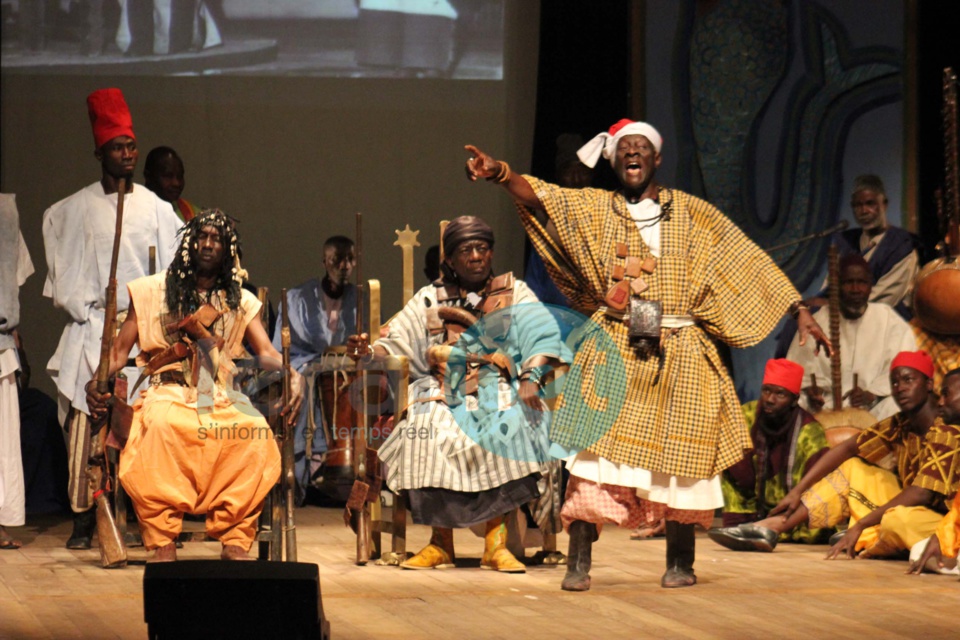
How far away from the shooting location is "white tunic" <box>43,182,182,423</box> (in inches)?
278

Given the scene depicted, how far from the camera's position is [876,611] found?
535cm

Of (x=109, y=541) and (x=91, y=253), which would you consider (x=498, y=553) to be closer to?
(x=109, y=541)

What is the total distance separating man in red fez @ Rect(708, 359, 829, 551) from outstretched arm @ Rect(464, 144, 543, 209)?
2165 millimetres

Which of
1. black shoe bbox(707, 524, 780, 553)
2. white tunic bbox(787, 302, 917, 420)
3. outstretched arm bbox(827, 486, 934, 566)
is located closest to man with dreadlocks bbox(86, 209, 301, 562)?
black shoe bbox(707, 524, 780, 553)

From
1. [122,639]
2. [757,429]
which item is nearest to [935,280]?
[757,429]

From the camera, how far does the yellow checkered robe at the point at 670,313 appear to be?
5852 millimetres

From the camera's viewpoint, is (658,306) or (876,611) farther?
(658,306)

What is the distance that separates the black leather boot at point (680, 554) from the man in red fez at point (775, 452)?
5.49ft

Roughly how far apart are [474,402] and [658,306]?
0.95m

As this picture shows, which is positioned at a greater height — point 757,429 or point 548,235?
point 548,235

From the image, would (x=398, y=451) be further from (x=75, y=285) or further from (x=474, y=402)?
(x=75, y=285)

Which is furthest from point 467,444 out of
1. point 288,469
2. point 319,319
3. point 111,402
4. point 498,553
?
point 319,319

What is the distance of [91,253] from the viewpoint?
23.5 ft

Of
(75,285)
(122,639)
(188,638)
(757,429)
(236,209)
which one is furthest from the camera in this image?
(236,209)
